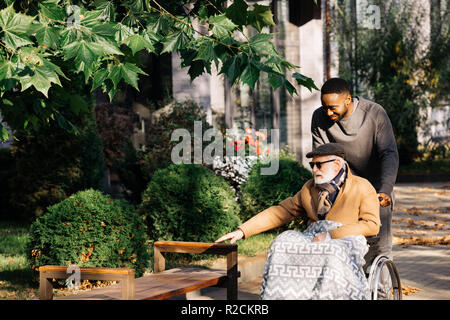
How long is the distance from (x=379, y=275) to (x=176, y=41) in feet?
6.81

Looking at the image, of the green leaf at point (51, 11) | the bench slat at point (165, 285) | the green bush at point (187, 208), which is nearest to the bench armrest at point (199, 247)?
the bench slat at point (165, 285)

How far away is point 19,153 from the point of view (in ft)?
36.4

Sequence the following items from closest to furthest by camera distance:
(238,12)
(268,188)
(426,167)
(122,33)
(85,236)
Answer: (122,33)
(238,12)
(85,236)
(268,188)
(426,167)

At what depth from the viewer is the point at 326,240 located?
4.16 m

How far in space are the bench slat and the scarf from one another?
1082mm

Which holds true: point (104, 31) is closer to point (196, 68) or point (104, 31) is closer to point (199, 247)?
point (196, 68)

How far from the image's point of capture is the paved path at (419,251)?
6938mm

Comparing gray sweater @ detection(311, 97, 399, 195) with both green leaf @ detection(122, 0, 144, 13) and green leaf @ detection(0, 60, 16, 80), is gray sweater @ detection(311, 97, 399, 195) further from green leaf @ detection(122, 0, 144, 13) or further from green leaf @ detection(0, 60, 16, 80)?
green leaf @ detection(0, 60, 16, 80)

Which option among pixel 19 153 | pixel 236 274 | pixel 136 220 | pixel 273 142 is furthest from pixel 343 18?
pixel 236 274

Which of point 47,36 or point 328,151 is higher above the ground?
point 47,36

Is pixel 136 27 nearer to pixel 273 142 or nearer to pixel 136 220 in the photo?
pixel 136 220

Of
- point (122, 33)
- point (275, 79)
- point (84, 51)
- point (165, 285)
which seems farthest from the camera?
point (165, 285)

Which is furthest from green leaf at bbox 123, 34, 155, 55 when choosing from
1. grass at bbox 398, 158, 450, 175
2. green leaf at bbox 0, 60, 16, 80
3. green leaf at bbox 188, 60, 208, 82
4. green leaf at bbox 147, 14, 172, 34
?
grass at bbox 398, 158, 450, 175
